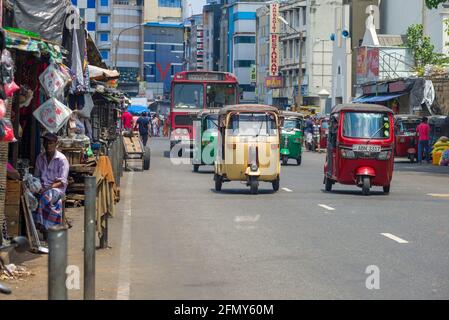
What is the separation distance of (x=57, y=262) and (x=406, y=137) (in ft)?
134

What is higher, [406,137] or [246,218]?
[406,137]

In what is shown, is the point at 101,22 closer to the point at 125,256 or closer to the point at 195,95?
the point at 195,95

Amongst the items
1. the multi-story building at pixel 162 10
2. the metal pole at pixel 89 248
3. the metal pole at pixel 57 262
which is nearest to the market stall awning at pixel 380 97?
the metal pole at pixel 89 248

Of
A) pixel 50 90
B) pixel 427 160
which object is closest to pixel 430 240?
pixel 50 90

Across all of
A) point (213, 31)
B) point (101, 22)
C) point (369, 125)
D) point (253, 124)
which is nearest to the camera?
point (369, 125)

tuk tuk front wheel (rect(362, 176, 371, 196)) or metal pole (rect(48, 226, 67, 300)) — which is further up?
metal pole (rect(48, 226, 67, 300))

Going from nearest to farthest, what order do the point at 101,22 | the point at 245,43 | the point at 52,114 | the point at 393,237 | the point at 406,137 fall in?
the point at 393,237
the point at 52,114
the point at 406,137
the point at 245,43
the point at 101,22

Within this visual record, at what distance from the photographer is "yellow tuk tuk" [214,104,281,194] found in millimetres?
25547

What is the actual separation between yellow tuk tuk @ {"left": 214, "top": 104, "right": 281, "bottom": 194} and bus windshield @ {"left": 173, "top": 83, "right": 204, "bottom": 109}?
19.2 metres

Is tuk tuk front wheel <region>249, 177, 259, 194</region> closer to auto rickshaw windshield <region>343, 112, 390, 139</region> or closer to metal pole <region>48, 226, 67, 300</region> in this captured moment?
auto rickshaw windshield <region>343, 112, 390, 139</region>

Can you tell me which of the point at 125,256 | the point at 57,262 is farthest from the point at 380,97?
the point at 57,262

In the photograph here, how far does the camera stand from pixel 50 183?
15.8 metres

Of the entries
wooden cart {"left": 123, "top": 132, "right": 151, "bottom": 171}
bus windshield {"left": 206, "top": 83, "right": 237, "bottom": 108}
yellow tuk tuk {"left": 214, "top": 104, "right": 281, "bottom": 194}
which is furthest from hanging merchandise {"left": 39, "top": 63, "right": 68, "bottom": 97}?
bus windshield {"left": 206, "top": 83, "right": 237, "bottom": 108}

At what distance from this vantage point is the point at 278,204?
74.3ft
